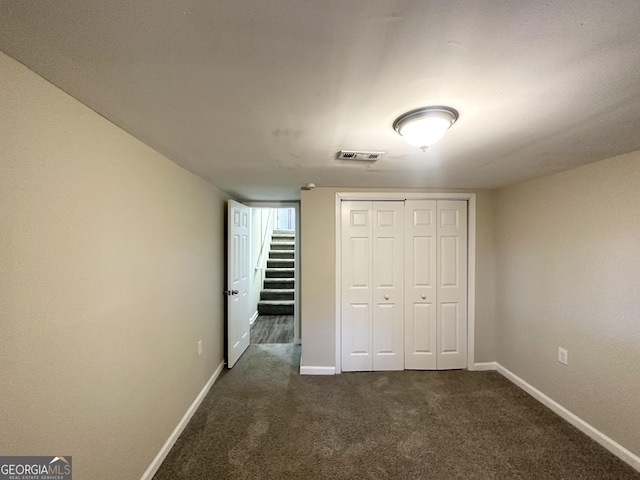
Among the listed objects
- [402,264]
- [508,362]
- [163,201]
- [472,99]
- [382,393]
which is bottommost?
[382,393]

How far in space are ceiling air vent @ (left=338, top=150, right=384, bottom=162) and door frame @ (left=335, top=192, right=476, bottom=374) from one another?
111cm

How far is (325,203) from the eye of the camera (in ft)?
9.91

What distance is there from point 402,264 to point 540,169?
1506 mm

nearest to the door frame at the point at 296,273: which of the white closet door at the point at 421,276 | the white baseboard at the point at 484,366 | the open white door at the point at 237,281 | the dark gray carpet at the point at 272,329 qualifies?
the dark gray carpet at the point at 272,329

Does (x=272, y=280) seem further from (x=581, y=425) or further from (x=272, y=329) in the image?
(x=581, y=425)

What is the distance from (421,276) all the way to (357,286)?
2.46 feet

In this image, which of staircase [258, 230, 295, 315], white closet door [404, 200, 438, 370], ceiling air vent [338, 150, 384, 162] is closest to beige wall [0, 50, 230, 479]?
ceiling air vent [338, 150, 384, 162]

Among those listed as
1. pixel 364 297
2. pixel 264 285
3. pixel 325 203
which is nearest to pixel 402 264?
pixel 364 297

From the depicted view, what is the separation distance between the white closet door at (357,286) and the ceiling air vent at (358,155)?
3.80 ft

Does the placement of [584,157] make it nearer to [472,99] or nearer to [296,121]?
[472,99]

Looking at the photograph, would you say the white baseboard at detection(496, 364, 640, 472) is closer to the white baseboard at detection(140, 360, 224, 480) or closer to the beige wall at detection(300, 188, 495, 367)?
the beige wall at detection(300, 188, 495, 367)

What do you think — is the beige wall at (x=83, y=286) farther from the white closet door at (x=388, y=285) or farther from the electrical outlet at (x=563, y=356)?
the electrical outlet at (x=563, y=356)

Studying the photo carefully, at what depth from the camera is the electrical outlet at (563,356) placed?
2213mm

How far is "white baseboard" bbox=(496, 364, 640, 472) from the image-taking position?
1.76m
